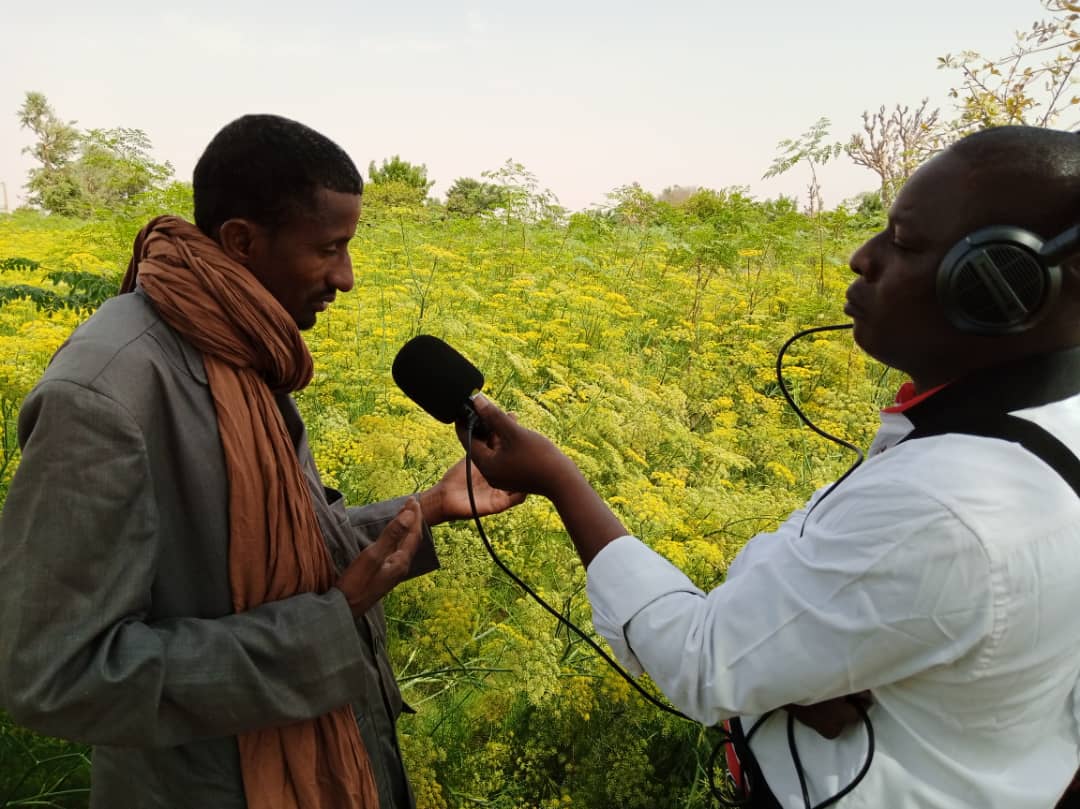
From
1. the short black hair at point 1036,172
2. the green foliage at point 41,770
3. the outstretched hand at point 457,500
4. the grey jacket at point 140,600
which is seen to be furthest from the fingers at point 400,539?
the green foliage at point 41,770

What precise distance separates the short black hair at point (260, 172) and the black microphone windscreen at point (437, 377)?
1.21 ft

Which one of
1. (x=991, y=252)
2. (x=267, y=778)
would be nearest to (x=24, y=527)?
(x=267, y=778)

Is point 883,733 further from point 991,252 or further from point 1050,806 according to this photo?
point 991,252

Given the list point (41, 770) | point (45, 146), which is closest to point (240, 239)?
point (41, 770)

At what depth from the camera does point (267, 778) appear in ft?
4.20

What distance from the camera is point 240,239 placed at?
4.54ft

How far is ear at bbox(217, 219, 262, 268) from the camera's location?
1.36 metres

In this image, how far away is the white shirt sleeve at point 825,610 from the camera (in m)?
0.83

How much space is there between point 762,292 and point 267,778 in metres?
6.36

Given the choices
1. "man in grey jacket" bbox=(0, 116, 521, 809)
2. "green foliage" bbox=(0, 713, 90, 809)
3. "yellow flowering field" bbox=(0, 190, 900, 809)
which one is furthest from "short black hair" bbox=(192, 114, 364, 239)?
"green foliage" bbox=(0, 713, 90, 809)

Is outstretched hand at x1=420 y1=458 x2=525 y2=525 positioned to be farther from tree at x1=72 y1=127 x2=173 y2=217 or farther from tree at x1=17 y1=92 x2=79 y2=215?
tree at x1=17 y1=92 x2=79 y2=215

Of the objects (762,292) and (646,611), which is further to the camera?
(762,292)

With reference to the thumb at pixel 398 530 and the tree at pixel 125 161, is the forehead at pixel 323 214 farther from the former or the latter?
the tree at pixel 125 161

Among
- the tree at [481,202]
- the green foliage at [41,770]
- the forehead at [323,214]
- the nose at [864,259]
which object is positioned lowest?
the green foliage at [41,770]
